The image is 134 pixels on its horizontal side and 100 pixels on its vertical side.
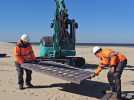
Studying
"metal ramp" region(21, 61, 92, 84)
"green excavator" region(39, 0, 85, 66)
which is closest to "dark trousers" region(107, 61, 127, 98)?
"metal ramp" region(21, 61, 92, 84)

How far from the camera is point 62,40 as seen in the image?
24453 millimetres

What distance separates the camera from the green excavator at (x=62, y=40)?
2395 cm

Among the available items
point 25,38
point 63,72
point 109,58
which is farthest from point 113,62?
point 25,38

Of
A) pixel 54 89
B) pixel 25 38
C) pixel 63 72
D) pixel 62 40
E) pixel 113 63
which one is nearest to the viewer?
pixel 113 63

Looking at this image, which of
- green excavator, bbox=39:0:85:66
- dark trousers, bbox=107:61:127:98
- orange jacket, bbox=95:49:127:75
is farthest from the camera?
green excavator, bbox=39:0:85:66

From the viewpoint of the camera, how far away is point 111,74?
13.0 metres

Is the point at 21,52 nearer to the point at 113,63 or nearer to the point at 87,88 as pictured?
the point at 87,88

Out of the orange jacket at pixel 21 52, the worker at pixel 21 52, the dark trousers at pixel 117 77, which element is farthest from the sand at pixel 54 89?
the orange jacket at pixel 21 52

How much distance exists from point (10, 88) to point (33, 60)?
1800 mm

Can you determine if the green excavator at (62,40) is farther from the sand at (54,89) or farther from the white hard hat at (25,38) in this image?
the white hard hat at (25,38)

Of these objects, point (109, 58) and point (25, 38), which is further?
point (25, 38)

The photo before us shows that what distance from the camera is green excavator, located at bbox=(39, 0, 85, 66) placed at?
78.6ft

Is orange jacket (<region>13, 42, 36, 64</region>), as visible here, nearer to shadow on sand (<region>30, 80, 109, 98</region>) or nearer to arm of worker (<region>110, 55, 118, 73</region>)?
shadow on sand (<region>30, 80, 109, 98</region>)

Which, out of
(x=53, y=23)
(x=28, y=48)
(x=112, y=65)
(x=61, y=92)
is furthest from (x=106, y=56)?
(x=53, y=23)
